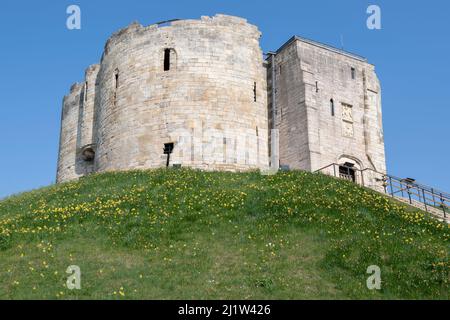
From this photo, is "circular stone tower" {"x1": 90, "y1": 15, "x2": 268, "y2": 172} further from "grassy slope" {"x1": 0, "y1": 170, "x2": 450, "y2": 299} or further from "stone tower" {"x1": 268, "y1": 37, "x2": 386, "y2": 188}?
"grassy slope" {"x1": 0, "y1": 170, "x2": 450, "y2": 299}

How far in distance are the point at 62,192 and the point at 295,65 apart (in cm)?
1301

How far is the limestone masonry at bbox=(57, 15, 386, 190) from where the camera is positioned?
29.1m

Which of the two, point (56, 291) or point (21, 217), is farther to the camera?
point (21, 217)

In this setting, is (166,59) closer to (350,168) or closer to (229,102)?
(229,102)

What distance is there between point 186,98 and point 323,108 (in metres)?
6.64

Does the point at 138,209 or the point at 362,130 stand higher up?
the point at 362,130

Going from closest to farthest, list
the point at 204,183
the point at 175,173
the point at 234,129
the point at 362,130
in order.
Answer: the point at 204,183, the point at 175,173, the point at 234,129, the point at 362,130

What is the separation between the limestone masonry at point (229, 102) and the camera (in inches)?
1147

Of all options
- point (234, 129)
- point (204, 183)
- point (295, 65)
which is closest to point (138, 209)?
point (204, 183)

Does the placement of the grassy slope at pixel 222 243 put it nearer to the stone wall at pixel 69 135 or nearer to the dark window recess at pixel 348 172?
the dark window recess at pixel 348 172

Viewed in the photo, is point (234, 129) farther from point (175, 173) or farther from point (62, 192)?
point (62, 192)

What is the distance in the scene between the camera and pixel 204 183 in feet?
75.7

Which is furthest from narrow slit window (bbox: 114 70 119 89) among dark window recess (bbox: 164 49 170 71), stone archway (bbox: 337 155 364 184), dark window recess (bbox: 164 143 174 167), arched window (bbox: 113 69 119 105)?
stone archway (bbox: 337 155 364 184)

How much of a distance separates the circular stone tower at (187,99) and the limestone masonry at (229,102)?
0.05 m
